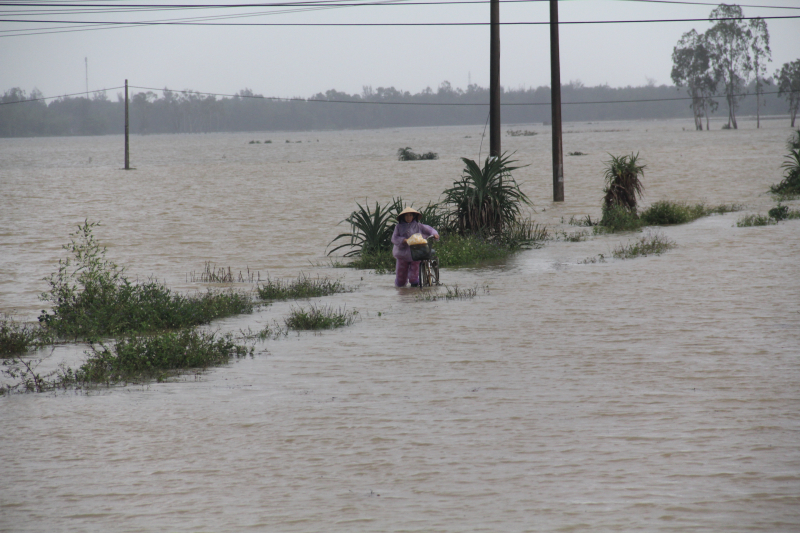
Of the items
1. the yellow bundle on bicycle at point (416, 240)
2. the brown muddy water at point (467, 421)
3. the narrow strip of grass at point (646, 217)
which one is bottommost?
the brown muddy water at point (467, 421)

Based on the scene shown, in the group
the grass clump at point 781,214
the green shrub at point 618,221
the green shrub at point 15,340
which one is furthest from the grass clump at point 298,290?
the grass clump at point 781,214

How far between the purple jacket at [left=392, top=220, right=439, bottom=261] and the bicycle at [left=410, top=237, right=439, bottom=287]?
17cm

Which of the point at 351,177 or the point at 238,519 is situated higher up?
the point at 351,177

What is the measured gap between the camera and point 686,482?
475 cm

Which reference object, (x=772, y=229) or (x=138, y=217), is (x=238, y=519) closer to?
(x=772, y=229)

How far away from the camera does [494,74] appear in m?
20.0

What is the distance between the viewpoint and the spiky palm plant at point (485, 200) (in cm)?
1683

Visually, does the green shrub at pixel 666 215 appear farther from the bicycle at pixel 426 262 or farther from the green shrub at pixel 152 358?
the green shrub at pixel 152 358

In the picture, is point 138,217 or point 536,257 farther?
point 138,217

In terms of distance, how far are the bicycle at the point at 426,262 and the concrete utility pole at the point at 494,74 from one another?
6.99 m

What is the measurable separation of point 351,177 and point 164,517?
128 feet

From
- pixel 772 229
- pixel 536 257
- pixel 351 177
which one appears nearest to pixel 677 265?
pixel 536 257

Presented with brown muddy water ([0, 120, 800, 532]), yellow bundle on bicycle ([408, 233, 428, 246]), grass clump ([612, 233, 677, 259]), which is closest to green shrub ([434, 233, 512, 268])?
brown muddy water ([0, 120, 800, 532])

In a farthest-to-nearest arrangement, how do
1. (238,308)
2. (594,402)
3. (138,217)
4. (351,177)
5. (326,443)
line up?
1. (351,177)
2. (138,217)
3. (238,308)
4. (594,402)
5. (326,443)
